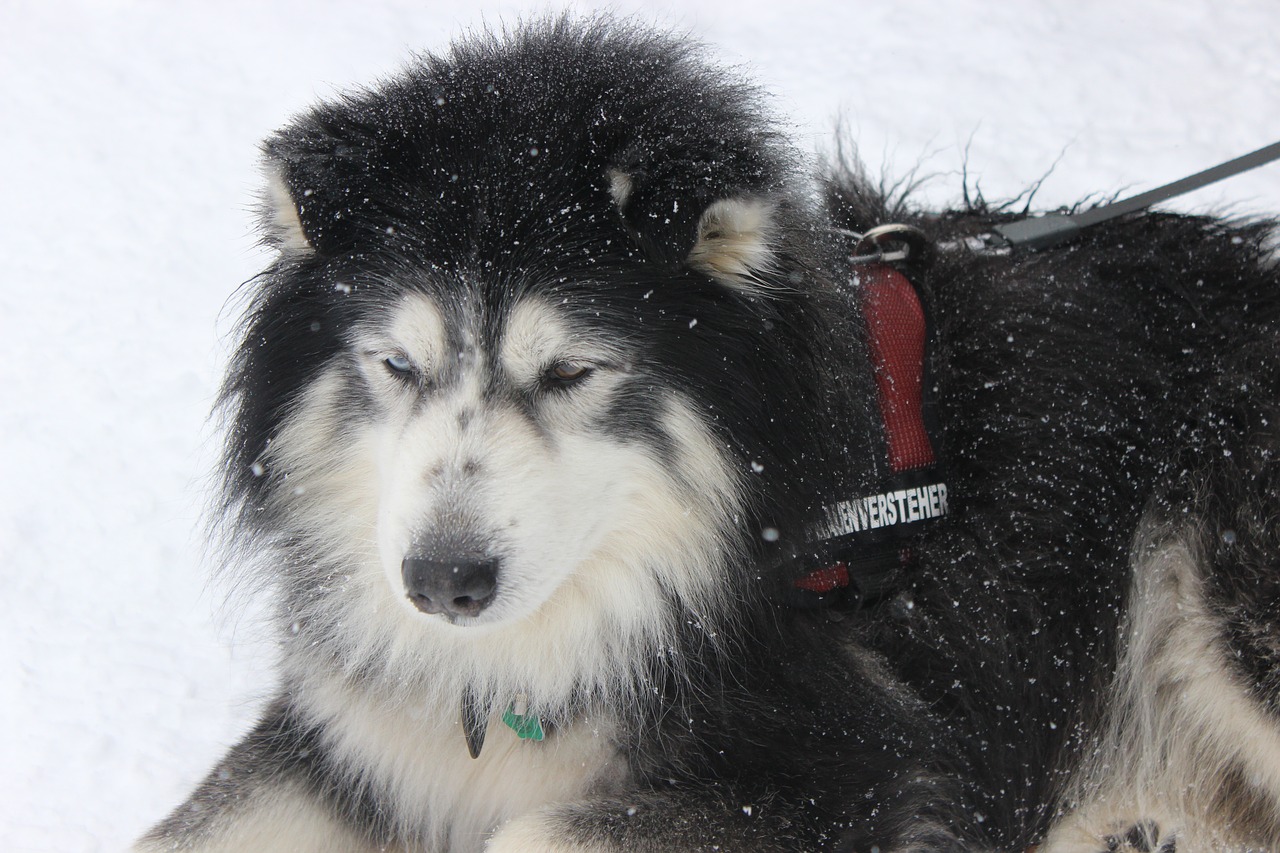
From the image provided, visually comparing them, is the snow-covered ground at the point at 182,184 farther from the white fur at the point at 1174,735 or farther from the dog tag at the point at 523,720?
the white fur at the point at 1174,735

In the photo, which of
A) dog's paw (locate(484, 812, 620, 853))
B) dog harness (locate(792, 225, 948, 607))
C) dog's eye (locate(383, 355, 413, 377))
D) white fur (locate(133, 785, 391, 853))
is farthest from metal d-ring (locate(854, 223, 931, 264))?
white fur (locate(133, 785, 391, 853))

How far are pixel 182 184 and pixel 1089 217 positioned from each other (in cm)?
462

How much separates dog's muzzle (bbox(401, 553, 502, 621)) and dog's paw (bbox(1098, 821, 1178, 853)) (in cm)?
203

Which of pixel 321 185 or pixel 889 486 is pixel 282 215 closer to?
pixel 321 185

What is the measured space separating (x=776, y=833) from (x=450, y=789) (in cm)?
85

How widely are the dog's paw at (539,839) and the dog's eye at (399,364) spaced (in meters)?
1.02

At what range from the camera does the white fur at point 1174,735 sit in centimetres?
277

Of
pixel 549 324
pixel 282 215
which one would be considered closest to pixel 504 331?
pixel 549 324

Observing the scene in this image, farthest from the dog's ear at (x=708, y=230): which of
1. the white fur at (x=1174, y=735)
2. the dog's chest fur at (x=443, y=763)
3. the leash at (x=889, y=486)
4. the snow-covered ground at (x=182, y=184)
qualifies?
the white fur at (x=1174, y=735)

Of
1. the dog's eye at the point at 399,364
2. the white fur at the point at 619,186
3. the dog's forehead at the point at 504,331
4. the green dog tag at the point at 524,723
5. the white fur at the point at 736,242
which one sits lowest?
the green dog tag at the point at 524,723

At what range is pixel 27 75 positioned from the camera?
631 centimetres

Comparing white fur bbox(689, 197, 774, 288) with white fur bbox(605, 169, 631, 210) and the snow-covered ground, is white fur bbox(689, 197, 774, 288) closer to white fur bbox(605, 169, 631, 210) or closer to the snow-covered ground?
white fur bbox(605, 169, 631, 210)

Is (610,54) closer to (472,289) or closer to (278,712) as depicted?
(472,289)

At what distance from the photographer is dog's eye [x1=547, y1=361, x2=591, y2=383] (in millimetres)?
2207
